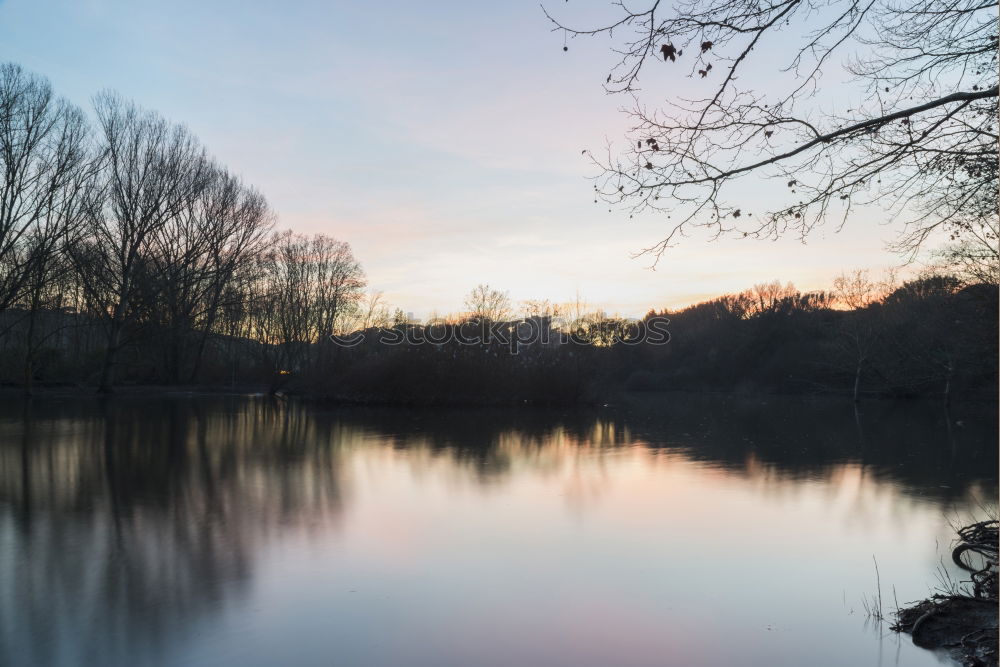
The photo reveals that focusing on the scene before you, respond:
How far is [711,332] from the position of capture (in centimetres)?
5991

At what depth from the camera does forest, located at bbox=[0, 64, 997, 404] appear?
2591 cm

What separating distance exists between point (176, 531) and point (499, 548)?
3.51 metres

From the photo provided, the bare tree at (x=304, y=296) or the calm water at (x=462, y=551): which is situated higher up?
the bare tree at (x=304, y=296)

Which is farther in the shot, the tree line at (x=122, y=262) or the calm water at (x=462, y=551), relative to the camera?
the tree line at (x=122, y=262)

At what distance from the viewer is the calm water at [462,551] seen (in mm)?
4613

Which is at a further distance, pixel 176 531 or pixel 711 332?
pixel 711 332

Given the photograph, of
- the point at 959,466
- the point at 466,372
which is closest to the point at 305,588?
the point at 959,466

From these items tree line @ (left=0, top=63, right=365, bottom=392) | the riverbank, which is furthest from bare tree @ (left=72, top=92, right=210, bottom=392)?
the riverbank

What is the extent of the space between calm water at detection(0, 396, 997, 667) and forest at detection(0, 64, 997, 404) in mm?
9149

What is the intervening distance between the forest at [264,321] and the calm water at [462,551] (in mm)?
9149

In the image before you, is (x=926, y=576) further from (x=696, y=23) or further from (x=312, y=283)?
(x=312, y=283)

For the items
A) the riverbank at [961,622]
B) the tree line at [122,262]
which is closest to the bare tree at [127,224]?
the tree line at [122,262]

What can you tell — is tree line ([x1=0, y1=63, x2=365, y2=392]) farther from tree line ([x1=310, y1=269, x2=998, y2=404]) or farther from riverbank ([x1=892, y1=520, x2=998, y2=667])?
riverbank ([x1=892, y1=520, x2=998, y2=667])

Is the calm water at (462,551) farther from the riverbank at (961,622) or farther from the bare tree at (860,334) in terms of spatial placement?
the bare tree at (860,334)
